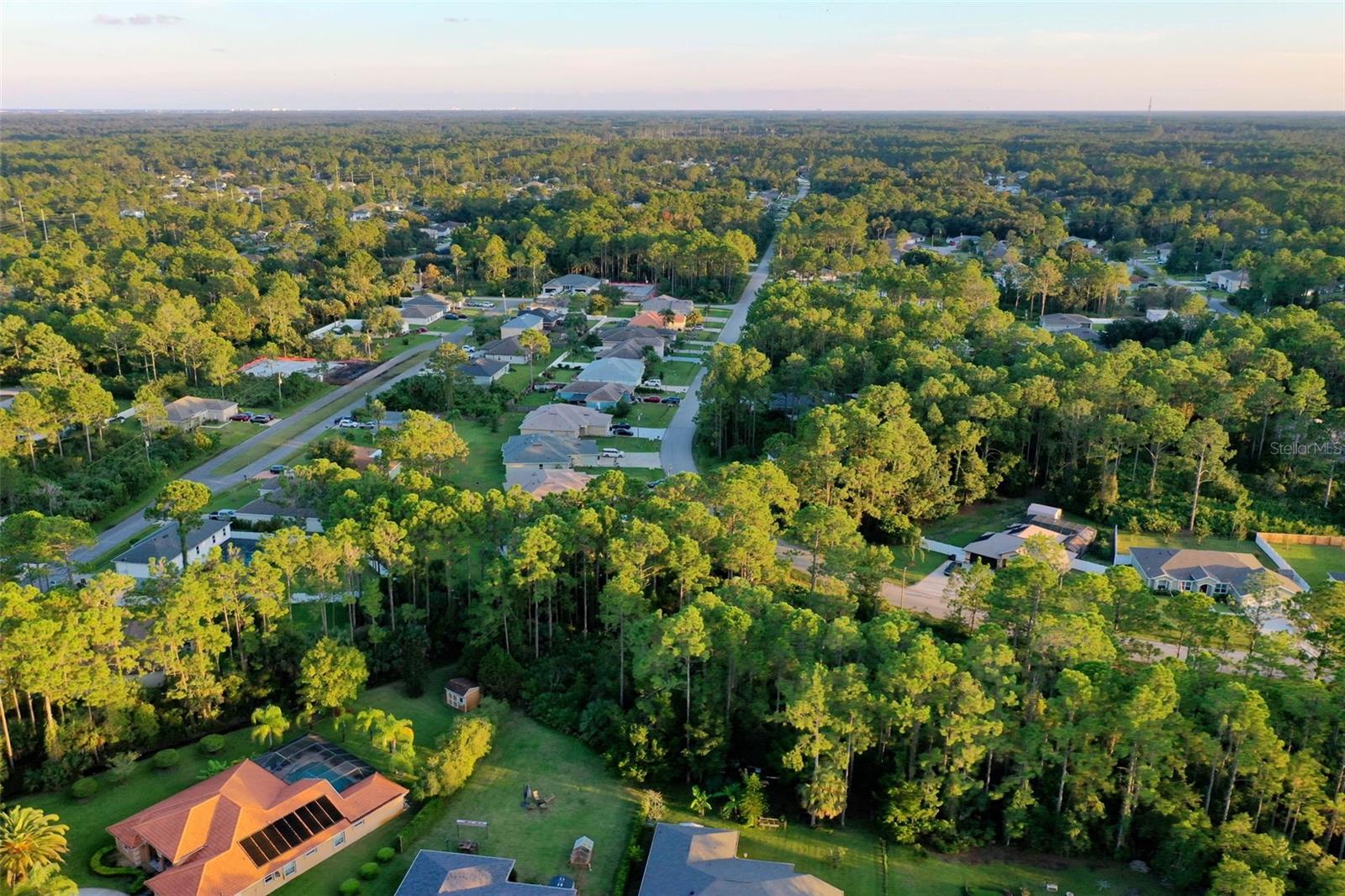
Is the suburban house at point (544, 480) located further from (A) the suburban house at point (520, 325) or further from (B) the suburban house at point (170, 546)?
(A) the suburban house at point (520, 325)

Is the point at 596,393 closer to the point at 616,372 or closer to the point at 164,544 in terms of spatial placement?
the point at 616,372

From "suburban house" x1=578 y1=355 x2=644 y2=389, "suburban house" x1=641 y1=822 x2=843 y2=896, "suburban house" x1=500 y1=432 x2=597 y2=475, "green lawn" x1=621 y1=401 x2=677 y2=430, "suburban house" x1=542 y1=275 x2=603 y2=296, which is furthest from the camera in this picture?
"suburban house" x1=542 y1=275 x2=603 y2=296

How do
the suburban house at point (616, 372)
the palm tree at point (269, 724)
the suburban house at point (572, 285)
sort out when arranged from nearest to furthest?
the palm tree at point (269, 724), the suburban house at point (616, 372), the suburban house at point (572, 285)

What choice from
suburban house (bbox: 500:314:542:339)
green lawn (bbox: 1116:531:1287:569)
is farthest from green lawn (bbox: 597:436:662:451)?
green lawn (bbox: 1116:531:1287:569)

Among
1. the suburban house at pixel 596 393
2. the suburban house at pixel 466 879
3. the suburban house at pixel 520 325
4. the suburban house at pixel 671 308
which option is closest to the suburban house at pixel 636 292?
the suburban house at pixel 671 308

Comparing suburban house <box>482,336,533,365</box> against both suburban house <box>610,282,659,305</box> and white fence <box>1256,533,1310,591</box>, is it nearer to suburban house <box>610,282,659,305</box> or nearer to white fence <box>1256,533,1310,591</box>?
suburban house <box>610,282,659,305</box>

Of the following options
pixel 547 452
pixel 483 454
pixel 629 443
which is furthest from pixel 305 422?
pixel 629 443
